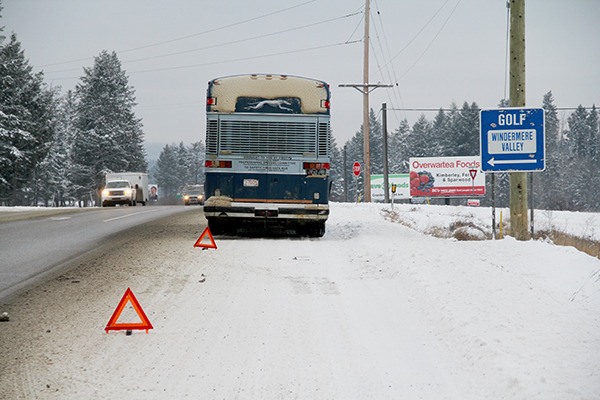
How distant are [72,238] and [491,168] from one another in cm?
1009

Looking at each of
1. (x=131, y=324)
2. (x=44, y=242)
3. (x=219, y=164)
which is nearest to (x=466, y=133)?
(x=219, y=164)

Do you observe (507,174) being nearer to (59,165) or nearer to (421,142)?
(421,142)

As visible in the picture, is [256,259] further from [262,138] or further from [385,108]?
[385,108]

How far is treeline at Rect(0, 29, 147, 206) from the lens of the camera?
50.0 meters

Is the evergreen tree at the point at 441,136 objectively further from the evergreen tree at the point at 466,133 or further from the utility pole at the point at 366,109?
the utility pole at the point at 366,109

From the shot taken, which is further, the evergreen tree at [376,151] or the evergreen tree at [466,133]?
the evergreen tree at [376,151]

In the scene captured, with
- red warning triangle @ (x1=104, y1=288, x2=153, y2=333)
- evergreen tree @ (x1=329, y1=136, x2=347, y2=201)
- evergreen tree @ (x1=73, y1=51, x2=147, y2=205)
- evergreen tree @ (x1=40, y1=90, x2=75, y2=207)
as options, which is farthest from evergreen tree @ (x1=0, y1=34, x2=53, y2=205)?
evergreen tree @ (x1=329, y1=136, x2=347, y2=201)

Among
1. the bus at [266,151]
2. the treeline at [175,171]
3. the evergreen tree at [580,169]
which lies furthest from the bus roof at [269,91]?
the treeline at [175,171]

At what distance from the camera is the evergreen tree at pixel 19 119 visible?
1893 inches

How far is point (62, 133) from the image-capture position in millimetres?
94750

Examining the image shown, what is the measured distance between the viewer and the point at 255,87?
13.8 metres

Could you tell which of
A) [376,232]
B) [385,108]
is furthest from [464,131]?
[376,232]

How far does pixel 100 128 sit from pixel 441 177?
4053 centimetres

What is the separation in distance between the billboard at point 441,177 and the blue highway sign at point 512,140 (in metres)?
54.4
